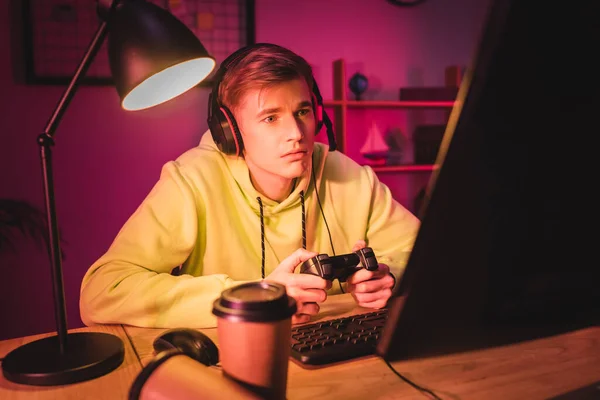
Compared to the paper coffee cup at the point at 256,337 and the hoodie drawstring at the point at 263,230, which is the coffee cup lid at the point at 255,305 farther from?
the hoodie drawstring at the point at 263,230

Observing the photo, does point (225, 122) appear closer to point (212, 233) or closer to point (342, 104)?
point (212, 233)

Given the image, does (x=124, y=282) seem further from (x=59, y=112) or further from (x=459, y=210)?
(x=459, y=210)

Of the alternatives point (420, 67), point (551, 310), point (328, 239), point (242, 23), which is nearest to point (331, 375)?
point (551, 310)

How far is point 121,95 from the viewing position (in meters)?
→ 0.92

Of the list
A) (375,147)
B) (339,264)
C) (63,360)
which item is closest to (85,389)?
(63,360)

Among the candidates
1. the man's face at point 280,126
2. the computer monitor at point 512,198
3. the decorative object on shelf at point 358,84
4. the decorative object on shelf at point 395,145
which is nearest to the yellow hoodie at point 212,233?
the man's face at point 280,126

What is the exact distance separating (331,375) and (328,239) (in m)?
0.85

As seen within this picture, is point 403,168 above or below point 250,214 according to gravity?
below

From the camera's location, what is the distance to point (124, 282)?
1.07 metres

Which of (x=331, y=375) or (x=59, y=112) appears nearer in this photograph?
(x=331, y=375)

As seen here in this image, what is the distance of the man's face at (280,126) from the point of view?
1.31 metres

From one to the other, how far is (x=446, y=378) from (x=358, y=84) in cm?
258

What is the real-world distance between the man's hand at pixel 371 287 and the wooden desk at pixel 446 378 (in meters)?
0.27

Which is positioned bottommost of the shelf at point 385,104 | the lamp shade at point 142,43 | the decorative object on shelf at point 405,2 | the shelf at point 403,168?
the shelf at point 403,168
